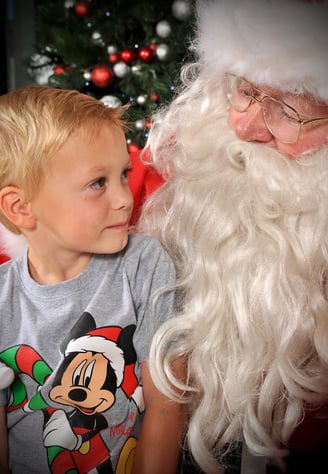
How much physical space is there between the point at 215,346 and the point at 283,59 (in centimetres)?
51

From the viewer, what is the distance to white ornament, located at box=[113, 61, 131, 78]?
1.72 meters

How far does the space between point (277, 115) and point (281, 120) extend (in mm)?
12

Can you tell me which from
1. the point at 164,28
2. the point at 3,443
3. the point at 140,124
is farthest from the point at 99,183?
the point at 164,28

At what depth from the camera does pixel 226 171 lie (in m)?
1.06

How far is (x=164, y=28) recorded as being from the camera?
1645mm

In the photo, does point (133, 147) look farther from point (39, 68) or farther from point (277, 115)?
point (277, 115)

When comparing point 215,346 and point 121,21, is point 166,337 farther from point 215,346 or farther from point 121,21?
point 121,21

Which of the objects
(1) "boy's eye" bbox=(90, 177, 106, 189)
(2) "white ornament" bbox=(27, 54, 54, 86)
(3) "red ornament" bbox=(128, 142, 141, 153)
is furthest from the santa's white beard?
(2) "white ornament" bbox=(27, 54, 54, 86)

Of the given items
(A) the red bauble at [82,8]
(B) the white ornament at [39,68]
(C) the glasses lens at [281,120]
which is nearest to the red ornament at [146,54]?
(A) the red bauble at [82,8]

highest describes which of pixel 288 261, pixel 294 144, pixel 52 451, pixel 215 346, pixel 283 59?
pixel 283 59

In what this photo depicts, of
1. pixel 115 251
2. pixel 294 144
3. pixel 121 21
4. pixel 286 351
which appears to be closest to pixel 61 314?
pixel 115 251

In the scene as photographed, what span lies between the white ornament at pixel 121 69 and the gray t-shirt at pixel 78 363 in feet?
3.11

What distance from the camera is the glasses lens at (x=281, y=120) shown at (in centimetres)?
100

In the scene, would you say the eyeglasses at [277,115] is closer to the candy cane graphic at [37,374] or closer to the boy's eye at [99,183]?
the boy's eye at [99,183]
